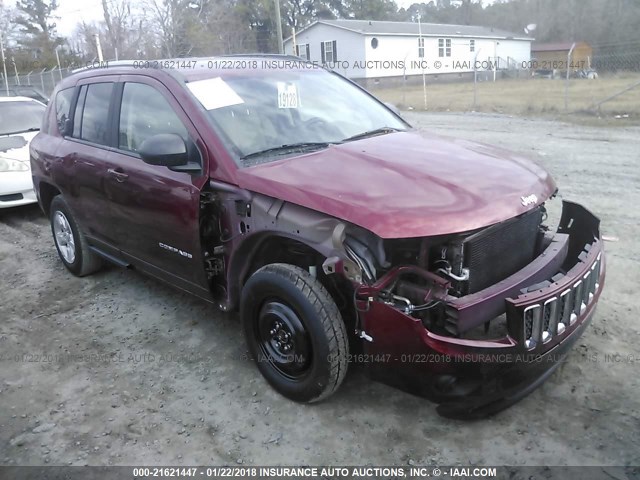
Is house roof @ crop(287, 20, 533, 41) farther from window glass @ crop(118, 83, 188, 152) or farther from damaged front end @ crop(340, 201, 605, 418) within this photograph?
damaged front end @ crop(340, 201, 605, 418)

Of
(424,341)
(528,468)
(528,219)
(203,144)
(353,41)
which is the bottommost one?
(528,468)

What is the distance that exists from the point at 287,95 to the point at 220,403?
2.06m

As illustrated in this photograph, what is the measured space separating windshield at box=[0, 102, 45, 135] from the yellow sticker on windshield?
19.9 feet

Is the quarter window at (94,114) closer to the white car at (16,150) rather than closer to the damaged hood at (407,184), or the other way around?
the damaged hood at (407,184)

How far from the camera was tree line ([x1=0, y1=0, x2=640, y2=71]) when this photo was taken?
3759 centimetres

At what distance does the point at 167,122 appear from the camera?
3488 mm

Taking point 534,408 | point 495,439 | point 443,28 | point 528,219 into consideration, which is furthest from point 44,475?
point 443,28

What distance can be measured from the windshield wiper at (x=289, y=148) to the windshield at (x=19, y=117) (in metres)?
6.49

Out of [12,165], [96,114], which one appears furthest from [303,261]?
[12,165]

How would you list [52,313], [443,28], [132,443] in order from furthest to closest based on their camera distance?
[443,28] < [52,313] < [132,443]

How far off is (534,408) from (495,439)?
13.9 inches

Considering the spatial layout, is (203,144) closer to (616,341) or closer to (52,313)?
(52,313)

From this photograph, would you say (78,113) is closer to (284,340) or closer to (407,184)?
(284,340)

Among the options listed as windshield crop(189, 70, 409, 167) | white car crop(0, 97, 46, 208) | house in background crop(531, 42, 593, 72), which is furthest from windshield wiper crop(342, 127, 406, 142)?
house in background crop(531, 42, 593, 72)
